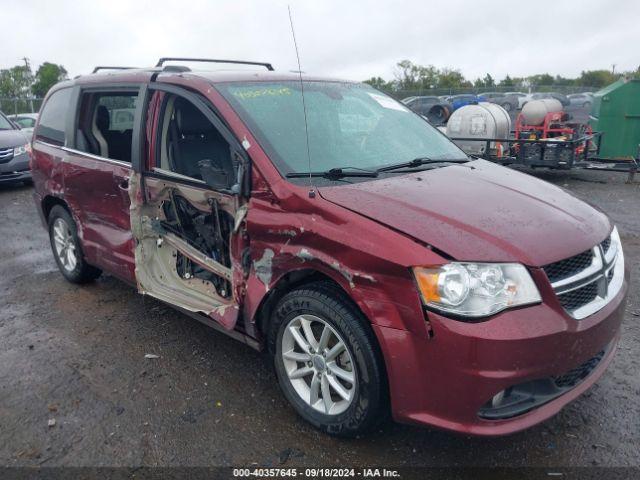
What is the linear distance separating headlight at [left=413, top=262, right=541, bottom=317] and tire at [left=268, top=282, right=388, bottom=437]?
15.6 inches

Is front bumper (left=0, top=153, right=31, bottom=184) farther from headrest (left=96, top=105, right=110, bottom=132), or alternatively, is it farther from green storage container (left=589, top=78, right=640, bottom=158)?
green storage container (left=589, top=78, right=640, bottom=158)

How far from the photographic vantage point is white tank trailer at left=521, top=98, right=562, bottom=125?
13031 millimetres

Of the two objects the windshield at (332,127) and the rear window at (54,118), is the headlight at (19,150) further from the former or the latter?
the windshield at (332,127)

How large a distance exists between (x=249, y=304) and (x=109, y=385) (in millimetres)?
1154

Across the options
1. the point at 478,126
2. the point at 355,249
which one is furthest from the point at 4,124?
the point at 355,249

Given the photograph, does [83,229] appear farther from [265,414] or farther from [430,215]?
[430,215]

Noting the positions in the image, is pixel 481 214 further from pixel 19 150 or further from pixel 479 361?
pixel 19 150

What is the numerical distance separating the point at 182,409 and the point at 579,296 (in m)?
2.25

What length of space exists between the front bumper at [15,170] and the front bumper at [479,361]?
33.4ft

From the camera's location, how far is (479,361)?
2217 millimetres

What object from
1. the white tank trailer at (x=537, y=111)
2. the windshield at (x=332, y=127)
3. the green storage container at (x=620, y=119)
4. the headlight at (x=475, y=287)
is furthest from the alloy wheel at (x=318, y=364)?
the white tank trailer at (x=537, y=111)

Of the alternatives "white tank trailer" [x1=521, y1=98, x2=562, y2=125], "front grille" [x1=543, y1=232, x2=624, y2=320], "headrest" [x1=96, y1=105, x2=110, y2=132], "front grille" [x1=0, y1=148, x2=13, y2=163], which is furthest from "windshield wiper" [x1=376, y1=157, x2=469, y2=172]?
"white tank trailer" [x1=521, y1=98, x2=562, y2=125]

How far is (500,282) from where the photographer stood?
7.54 feet

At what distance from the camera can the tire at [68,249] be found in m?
4.80
